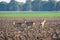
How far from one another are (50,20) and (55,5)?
1.43 ft

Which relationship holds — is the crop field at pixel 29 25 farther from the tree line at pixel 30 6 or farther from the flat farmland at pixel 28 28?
the tree line at pixel 30 6

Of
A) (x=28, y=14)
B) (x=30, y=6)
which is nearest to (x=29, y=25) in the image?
(x=28, y=14)

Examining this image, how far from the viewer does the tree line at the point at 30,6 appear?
5723 millimetres

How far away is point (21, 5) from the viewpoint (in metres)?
5.75

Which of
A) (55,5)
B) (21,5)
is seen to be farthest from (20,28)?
(55,5)

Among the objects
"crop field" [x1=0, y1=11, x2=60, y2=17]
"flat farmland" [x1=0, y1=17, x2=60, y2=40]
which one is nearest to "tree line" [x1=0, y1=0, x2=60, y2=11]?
"crop field" [x1=0, y1=11, x2=60, y2=17]

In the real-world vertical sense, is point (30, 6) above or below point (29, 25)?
above

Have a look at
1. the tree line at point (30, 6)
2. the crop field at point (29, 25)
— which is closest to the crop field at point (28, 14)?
the crop field at point (29, 25)

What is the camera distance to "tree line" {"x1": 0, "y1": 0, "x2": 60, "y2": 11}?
18.8 ft

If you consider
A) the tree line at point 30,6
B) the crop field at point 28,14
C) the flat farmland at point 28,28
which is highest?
the tree line at point 30,6

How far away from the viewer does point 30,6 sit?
227 inches

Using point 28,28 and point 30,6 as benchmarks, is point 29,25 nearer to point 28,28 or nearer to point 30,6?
point 28,28

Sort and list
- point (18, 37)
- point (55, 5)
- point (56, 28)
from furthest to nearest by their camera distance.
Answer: point (55, 5), point (56, 28), point (18, 37)

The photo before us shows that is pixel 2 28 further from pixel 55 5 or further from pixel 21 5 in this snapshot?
pixel 55 5
